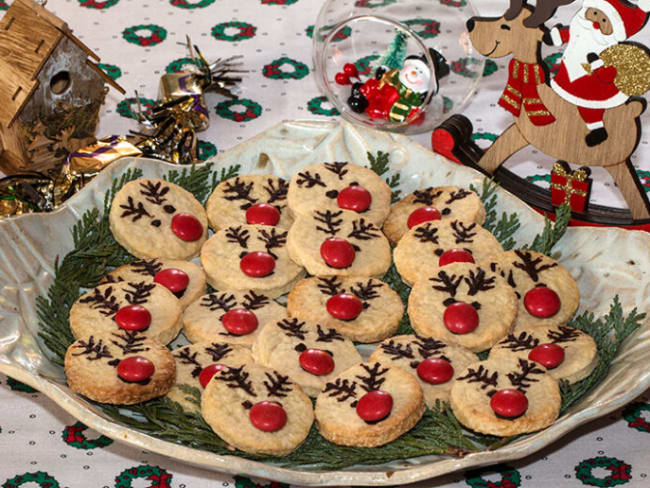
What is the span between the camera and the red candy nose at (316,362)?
1.35 metres

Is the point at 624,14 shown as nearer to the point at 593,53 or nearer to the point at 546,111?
the point at 593,53

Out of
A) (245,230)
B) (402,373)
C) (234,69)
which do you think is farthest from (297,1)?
(402,373)

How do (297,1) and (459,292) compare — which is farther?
(297,1)

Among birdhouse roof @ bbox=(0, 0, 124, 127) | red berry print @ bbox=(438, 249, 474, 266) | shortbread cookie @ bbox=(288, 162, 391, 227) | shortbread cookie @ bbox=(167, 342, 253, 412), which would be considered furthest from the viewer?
birdhouse roof @ bbox=(0, 0, 124, 127)

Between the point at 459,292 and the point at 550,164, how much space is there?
68 centimetres

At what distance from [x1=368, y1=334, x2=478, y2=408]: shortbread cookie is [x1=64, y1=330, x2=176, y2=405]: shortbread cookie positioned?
1.04 ft

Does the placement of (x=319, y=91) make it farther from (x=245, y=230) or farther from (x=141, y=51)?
(x=245, y=230)

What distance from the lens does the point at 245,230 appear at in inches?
63.2

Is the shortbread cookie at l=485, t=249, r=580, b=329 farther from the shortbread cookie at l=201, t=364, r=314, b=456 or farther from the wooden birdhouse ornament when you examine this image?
the wooden birdhouse ornament

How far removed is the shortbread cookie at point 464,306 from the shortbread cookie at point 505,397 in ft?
0.23

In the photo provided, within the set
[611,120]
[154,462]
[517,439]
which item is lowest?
[154,462]

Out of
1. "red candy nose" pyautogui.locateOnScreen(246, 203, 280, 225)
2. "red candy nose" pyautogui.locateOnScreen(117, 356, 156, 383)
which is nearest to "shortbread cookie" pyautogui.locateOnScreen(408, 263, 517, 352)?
"red candy nose" pyautogui.locateOnScreen(246, 203, 280, 225)

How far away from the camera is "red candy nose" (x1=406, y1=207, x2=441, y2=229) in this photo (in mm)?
1646

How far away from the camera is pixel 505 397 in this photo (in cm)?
127
